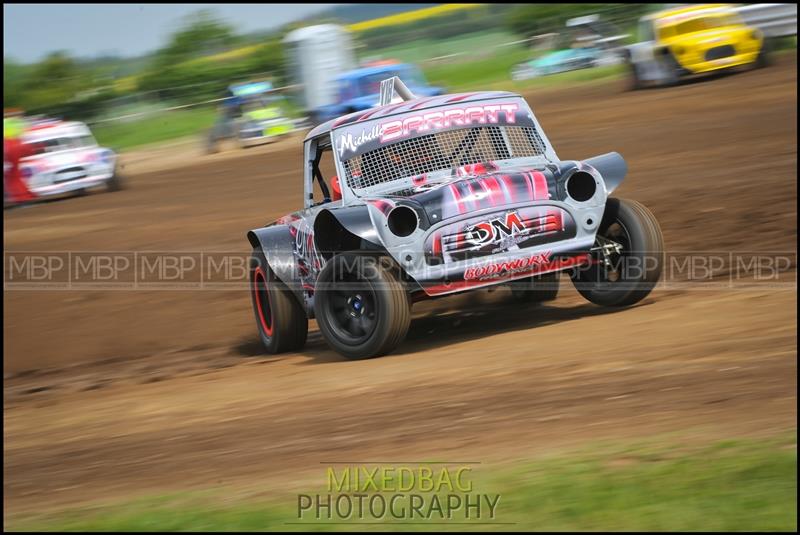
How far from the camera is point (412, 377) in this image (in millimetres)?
6219

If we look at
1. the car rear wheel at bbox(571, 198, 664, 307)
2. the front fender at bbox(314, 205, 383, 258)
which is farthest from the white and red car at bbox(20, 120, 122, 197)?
the car rear wheel at bbox(571, 198, 664, 307)

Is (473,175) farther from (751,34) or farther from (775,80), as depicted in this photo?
(751,34)

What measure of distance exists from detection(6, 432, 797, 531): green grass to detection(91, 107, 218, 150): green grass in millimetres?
30752

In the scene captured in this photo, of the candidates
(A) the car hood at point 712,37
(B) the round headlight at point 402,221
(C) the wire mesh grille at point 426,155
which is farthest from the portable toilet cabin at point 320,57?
(B) the round headlight at point 402,221

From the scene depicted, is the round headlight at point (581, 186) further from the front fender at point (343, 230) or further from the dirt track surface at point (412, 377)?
the front fender at point (343, 230)

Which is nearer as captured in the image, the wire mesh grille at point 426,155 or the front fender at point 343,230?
the front fender at point 343,230

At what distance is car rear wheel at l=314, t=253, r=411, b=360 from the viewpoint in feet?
21.9

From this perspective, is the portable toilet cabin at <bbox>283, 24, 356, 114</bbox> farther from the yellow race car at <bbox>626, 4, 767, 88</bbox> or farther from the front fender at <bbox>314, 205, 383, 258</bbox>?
the front fender at <bbox>314, 205, 383, 258</bbox>

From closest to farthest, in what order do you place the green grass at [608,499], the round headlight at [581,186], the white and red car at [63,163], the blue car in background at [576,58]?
the green grass at [608,499] < the round headlight at [581,186] < the white and red car at [63,163] < the blue car in background at [576,58]

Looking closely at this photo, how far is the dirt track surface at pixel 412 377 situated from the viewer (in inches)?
191

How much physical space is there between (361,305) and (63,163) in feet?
57.5

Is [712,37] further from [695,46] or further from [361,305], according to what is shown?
[361,305]

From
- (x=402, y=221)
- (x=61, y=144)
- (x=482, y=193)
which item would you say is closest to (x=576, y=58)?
(x=61, y=144)

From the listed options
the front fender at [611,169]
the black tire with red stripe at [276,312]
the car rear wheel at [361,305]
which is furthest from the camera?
the black tire with red stripe at [276,312]
